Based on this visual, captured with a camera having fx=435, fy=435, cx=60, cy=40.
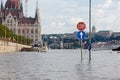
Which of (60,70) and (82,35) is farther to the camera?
(82,35)

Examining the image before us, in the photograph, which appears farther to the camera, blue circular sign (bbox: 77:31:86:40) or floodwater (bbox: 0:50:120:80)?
blue circular sign (bbox: 77:31:86:40)

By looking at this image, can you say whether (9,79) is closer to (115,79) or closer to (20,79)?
(20,79)

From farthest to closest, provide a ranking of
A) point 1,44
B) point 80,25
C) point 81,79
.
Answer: point 1,44 < point 80,25 < point 81,79

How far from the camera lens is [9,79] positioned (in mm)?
21984

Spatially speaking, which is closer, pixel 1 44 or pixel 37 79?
pixel 37 79

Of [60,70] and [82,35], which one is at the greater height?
[82,35]

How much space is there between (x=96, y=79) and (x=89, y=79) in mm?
391

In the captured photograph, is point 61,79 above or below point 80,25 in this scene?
below

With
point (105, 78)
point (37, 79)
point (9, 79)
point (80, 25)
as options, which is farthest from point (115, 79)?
point (80, 25)

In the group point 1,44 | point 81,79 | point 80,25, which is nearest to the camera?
point 81,79

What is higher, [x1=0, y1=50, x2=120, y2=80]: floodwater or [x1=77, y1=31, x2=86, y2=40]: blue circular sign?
[x1=77, y1=31, x2=86, y2=40]: blue circular sign

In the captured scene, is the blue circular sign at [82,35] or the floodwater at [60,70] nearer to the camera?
the floodwater at [60,70]

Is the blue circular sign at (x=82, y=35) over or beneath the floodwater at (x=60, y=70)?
over

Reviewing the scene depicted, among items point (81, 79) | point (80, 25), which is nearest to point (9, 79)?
point (81, 79)
